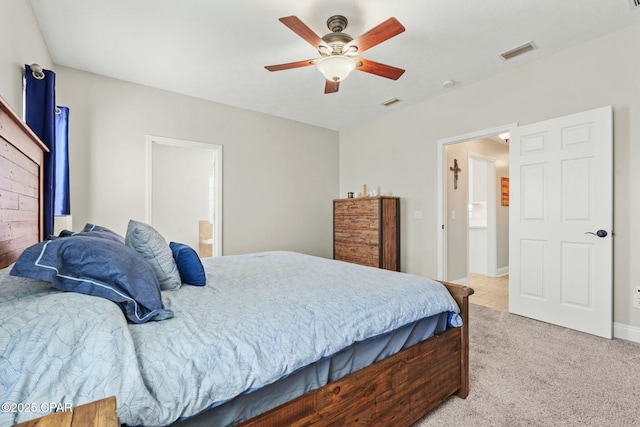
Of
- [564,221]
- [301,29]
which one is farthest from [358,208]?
[301,29]

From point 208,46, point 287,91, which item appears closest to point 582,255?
point 287,91

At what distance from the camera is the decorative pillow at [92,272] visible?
94 centimetres

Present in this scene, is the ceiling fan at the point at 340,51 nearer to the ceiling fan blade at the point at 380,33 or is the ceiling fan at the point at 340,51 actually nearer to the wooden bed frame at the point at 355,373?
the ceiling fan blade at the point at 380,33

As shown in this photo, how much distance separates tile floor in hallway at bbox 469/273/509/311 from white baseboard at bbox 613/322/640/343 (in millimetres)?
920

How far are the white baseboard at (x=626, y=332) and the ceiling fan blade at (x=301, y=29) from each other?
11.4ft

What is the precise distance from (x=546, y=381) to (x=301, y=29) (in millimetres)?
2834

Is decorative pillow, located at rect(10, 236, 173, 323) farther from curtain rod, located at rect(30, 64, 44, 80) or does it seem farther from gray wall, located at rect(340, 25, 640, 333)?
gray wall, located at rect(340, 25, 640, 333)

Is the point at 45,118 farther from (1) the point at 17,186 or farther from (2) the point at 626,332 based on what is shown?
(2) the point at 626,332

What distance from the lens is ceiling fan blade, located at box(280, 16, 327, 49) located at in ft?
6.22

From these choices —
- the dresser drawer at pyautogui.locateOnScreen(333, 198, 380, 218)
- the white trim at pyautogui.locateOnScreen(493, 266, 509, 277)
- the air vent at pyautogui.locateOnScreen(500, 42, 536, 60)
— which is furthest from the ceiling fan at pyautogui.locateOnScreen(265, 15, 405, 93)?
the white trim at pyautogui.locateOnScreen(493, 266, 509, 277)

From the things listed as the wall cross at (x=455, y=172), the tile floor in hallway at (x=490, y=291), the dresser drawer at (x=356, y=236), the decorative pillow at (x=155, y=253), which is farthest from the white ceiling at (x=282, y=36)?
the tile floor in hallway at (x=490, y=291)

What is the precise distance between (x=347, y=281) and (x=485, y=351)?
4.88 feet

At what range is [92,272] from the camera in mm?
1024

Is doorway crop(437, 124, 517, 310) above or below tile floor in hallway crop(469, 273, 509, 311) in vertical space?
above
